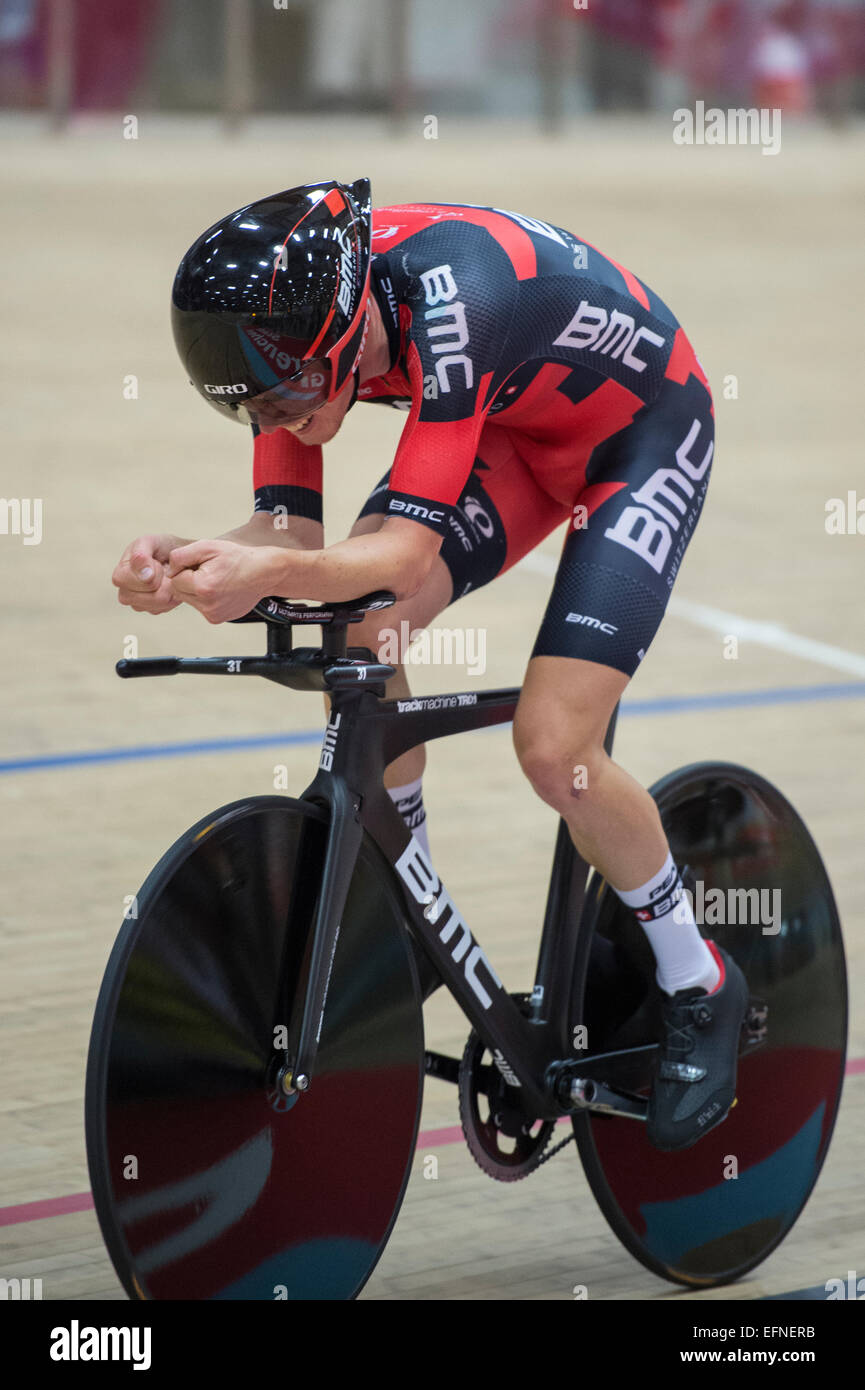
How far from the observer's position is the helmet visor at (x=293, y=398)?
224 cm

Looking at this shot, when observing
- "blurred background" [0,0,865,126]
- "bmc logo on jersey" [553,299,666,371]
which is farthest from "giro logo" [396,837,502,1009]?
"blurred background" [0,0,865,126]

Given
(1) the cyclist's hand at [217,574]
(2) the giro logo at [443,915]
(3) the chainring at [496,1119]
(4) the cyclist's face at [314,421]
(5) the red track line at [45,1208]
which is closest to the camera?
(1) the cyclist's hand at [217,574]

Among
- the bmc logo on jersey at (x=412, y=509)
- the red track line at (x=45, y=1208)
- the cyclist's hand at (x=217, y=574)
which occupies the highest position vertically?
the bmc logo on jersey at (x=412, y=509)

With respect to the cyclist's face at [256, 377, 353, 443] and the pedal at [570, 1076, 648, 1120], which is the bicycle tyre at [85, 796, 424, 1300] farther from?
the cyclist's face at [256, 377, 353, 443]

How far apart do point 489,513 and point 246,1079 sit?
2.82 ft

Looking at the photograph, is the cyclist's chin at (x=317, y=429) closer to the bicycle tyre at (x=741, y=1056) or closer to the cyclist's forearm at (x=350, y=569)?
the cyclist's forearm at (x=350, y=569)

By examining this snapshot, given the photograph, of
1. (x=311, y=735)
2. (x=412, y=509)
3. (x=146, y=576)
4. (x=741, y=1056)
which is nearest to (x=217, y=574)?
(x=146, y=576)

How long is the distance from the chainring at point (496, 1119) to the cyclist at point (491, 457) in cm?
18

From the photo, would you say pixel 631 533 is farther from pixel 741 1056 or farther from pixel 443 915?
pixel 741 1056

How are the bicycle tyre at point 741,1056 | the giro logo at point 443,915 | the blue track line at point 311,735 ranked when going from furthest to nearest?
the blue track line at point 311,735 < the bicycle tyre at point 741,1056 < the giro logo at point 443,915

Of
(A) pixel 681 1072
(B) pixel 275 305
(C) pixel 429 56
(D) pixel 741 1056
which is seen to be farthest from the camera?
(C) pixel 429 56

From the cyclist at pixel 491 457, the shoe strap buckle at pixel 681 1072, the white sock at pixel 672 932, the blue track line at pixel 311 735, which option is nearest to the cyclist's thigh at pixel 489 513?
the cyclist at pixel 491 457

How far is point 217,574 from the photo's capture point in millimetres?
2078
